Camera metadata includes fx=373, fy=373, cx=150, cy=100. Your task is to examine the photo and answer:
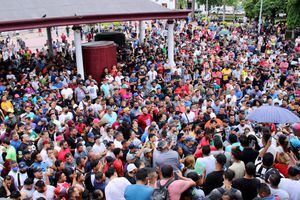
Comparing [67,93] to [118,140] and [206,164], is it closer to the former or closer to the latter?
[118,140]

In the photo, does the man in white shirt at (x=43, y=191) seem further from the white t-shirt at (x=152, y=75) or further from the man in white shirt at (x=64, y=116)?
the white t-shirt at (x=152, y=75)

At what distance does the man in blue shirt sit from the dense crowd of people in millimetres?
15

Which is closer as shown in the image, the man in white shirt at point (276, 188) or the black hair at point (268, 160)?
the man in white shirt at point (276, 188)

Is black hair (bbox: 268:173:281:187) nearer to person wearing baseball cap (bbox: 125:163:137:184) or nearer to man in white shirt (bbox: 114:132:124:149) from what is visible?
person wearing baseball cap (bbox: 125:163:137:184)

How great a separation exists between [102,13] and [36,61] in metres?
4.72

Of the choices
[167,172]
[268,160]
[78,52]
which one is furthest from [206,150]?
[78,52]

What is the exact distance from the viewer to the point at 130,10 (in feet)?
60.4

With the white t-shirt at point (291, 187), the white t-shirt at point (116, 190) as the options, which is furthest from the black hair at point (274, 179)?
the white t-shirt at point (116, 190)

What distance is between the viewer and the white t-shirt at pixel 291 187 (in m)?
5.73

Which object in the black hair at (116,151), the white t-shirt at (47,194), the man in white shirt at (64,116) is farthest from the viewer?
the man in white shirt at (64,116)

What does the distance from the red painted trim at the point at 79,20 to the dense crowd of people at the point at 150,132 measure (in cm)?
209

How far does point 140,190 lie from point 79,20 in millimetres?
12066

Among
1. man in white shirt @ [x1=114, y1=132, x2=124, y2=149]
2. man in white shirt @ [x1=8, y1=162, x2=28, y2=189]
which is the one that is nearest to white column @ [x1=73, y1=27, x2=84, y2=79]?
man in white shirt @ [x1=114, y1=132, x2=124, y2=149]

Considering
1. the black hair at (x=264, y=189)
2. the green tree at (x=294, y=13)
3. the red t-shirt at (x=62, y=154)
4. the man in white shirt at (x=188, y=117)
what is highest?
the green tree at (x=294, y=13)
